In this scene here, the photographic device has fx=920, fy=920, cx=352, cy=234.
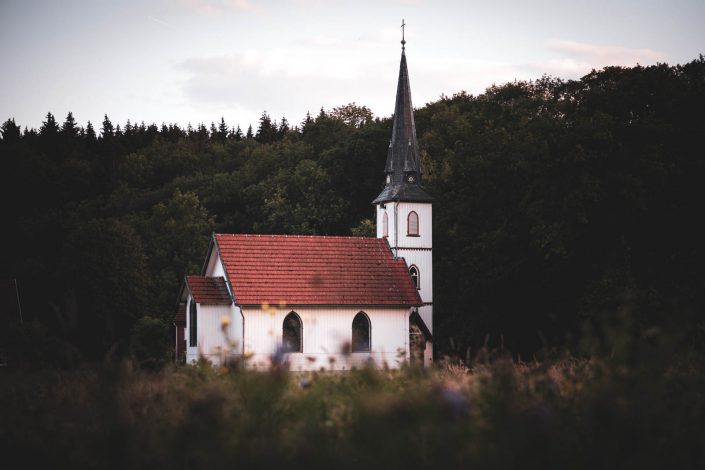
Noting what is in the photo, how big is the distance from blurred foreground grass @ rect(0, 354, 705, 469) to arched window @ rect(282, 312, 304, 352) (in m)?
26.5

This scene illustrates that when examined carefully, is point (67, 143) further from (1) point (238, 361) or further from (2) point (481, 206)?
(1) point (238, 361)

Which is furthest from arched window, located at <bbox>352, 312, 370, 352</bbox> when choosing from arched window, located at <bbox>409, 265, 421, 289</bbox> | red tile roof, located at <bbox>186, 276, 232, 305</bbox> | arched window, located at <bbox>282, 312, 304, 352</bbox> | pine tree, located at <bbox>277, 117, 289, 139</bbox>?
pine tree, located at <bbox>277, 117, 289, 139</bbox>

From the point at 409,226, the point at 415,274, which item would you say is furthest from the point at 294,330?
the point at 409,226

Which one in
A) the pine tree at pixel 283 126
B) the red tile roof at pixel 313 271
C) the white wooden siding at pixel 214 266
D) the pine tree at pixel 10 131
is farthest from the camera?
the pine tree at pixel 283 126

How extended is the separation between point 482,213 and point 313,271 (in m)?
10.2

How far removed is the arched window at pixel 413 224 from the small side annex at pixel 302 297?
1.94 meters

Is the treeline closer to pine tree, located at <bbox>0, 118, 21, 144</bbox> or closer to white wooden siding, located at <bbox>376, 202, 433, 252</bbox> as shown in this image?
white wooden siding, located at <bbox>376, 202, 433, 252</bbox>

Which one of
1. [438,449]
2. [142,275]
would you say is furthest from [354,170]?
[438,449]

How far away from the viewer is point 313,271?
38375 millimetres

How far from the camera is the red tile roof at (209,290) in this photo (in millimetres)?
37000

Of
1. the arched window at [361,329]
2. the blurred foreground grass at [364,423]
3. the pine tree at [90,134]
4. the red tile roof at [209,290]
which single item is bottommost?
the arched window at [361,329]

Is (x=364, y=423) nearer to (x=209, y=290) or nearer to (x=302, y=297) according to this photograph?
(x=302, y=297)

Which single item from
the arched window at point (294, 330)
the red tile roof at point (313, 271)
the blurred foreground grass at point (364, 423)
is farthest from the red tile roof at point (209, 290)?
the blurred foreground grass at point (364, 423)

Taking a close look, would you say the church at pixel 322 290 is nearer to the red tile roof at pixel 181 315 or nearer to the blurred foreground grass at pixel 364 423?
the red tile roof at pixel 181 315
